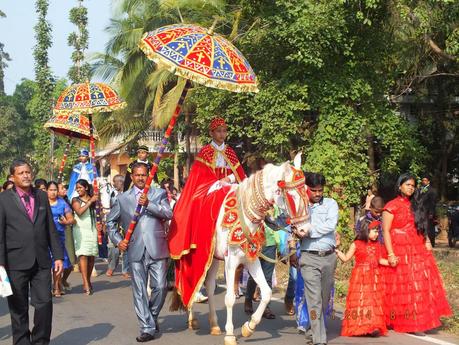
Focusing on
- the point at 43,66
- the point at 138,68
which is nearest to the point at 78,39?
the point at 43,66

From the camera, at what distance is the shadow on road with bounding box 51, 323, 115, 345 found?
26.1ft

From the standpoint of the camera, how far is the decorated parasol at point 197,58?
24.7 ft

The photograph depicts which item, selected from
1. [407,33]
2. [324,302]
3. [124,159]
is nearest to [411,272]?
[324,302]

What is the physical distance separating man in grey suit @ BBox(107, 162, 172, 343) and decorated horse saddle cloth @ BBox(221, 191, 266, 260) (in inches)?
26.6

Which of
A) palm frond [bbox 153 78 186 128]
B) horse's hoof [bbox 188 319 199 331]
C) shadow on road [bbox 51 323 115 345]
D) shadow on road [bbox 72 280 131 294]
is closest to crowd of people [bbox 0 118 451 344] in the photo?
horse's hoof [bbox 188 319 199 331]

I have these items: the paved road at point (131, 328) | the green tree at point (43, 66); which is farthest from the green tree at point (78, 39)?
the paved road at point (131, 328)

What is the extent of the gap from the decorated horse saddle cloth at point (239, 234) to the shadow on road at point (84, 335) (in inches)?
76.1

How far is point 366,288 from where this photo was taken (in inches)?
315

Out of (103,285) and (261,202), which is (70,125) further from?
(261,202)

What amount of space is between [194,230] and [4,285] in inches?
90.8

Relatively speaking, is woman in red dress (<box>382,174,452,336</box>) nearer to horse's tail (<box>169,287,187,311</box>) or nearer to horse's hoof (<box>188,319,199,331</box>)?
horse's hoof (<box>188,319,199,331</box>)

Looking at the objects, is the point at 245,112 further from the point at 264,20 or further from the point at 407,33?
the point at 407,33

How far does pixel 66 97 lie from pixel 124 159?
2943 centimetres

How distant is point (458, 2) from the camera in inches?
505
